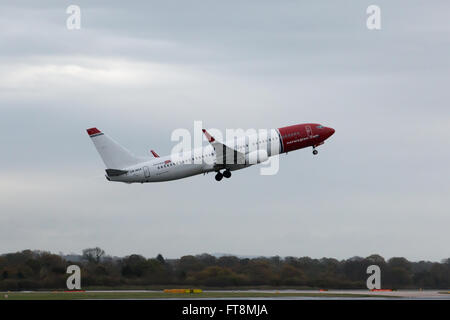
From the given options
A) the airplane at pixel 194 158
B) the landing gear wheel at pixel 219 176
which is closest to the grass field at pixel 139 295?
the airplane at pixel 194 158

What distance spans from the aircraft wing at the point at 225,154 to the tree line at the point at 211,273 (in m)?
12.4

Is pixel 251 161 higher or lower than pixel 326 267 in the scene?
higher

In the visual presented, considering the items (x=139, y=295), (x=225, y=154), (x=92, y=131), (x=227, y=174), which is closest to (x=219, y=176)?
(x=227, y=174)

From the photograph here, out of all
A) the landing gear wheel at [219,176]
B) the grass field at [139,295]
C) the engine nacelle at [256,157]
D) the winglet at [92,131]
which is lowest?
the grass field at [139,295]

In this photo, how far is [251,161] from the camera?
130 m

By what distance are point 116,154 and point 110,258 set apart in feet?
43.2

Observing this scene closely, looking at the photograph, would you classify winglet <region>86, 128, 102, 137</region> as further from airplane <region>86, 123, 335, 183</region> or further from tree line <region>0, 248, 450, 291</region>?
tree line <region>0, 248, 450, 291</region>

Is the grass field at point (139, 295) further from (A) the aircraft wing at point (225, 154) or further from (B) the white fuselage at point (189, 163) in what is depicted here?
(A) the aircraft wing at point (225, 154)

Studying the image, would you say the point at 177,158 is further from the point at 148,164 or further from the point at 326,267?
the point at 326,267

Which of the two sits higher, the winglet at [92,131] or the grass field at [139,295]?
the winglet at [92,131]

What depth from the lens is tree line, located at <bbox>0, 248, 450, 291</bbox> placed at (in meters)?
122

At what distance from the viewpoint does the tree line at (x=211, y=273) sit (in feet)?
400
